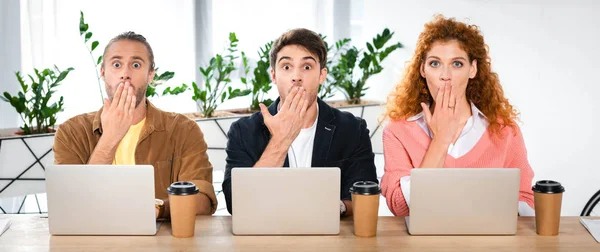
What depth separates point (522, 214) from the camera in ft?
9.04

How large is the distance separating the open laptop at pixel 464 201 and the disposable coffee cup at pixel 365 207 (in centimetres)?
10

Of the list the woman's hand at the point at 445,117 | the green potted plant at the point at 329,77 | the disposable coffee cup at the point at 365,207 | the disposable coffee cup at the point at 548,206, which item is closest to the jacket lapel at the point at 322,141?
the woman's hand at the point at 445,117

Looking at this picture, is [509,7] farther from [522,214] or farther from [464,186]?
[464,186]

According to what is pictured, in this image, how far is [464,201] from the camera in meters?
2.27

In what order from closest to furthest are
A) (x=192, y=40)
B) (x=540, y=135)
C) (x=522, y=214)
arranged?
(x=522, y=214) < (x=540, y=135) < (x=192, y=40)

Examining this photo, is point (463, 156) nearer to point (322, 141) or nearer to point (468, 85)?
point (468, 85)

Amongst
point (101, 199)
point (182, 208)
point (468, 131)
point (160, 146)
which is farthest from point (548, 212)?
point (160, 146)

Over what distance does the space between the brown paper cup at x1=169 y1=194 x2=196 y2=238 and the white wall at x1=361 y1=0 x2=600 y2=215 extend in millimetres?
2540

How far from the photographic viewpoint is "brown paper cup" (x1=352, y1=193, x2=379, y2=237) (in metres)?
2.27

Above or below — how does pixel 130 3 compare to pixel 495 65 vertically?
above

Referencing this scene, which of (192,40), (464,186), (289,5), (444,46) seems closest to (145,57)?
(444,46)

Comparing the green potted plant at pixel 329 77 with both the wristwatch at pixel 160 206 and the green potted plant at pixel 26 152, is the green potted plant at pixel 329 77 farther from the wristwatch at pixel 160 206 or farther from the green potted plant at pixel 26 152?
the wristwatch at pixel 160 206

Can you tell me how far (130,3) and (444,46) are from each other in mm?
2959

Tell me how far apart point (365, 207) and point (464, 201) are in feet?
0.93
